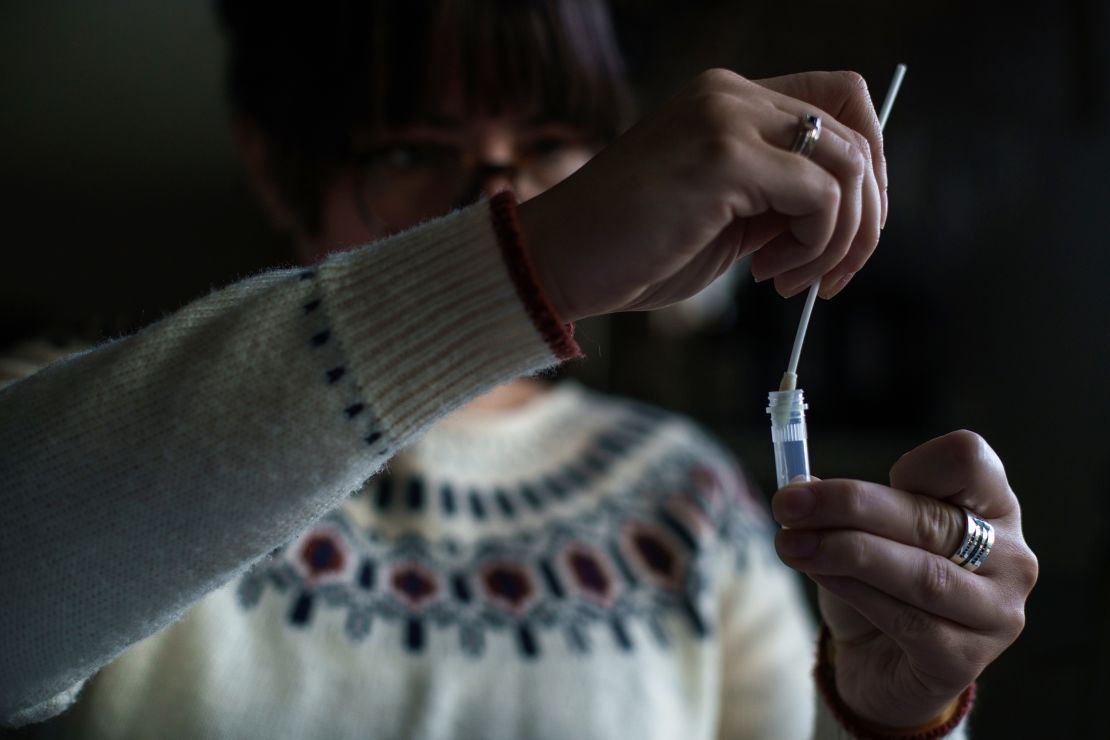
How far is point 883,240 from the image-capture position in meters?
1.04

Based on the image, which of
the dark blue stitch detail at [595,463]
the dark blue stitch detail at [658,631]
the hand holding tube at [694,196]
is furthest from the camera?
the dark blue stitch detail at [595,463]

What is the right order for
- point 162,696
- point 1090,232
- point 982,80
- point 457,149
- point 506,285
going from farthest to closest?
point 982,80 → point 1090,232 → point 457,149 → point 162,696 → point 506,285

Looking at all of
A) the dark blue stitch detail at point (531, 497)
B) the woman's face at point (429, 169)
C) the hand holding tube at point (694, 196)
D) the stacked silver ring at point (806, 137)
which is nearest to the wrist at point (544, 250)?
the hand holding tube at point (694, 196)

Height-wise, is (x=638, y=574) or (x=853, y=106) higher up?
(x=853, y=106)

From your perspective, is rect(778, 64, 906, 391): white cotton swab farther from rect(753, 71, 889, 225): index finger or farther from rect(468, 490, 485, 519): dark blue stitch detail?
rect(468, 490, 485, 519): dark blue stitch detail

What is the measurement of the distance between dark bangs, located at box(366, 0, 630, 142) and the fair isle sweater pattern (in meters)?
0.33

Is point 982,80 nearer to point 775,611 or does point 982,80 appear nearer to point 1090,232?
point 1090,232

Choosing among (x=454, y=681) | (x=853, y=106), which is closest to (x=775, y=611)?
(x=454, y=681)

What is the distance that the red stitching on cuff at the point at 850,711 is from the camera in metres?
0.46

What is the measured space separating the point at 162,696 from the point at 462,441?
13.5 inches

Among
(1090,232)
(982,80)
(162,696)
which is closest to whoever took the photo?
(162,696)

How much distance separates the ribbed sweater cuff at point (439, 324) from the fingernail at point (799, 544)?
12 centimetres

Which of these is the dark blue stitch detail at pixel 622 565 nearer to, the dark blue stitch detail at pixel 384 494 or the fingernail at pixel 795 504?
the dark blue stitch detail at pixel 384 494

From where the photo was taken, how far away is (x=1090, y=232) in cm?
87
